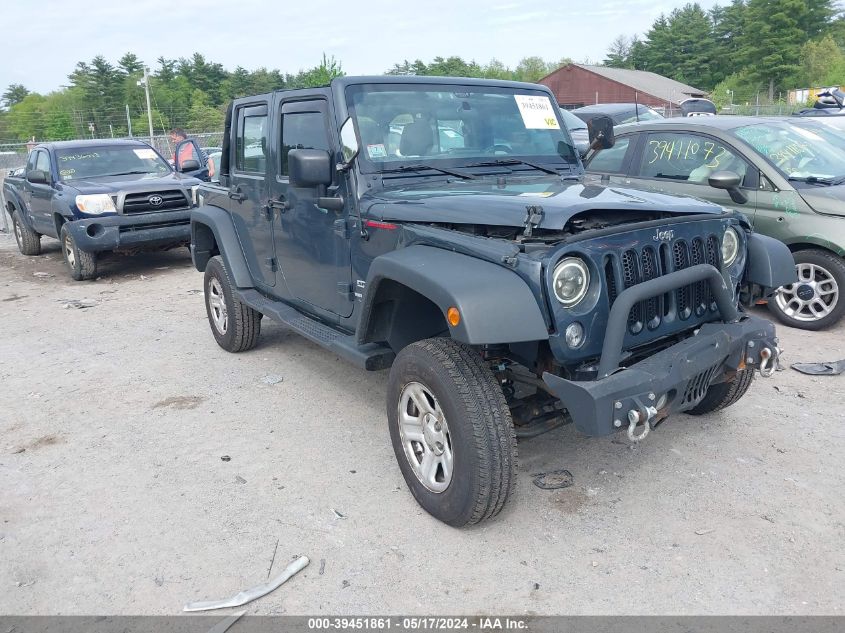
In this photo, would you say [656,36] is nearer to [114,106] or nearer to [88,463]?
[114,106]

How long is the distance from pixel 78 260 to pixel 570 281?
26.9ft

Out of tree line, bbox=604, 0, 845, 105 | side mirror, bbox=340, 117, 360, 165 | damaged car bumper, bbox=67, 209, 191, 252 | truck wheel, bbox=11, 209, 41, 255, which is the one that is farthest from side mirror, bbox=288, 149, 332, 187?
tree line, bbox=604, 0, 845, 105

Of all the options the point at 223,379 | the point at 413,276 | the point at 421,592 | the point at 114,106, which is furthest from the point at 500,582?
the point at 114,106

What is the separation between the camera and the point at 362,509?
3555mm

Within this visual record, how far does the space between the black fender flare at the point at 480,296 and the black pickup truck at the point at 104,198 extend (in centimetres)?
696

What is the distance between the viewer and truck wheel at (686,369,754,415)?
4.05 m

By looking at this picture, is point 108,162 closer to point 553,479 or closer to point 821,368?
point 553,479

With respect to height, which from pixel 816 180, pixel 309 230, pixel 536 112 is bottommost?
pixel 309 230

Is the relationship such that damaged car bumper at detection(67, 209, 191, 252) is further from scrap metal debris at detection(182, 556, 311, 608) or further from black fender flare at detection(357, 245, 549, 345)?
scrap metal debris at detection(182, 556, 311, 608)

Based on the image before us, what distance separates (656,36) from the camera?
7606cm

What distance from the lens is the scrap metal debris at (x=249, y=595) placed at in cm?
287

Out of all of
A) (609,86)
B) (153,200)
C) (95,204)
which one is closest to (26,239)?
(95,204)

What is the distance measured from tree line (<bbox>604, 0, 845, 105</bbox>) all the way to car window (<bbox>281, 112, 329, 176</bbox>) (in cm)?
5433

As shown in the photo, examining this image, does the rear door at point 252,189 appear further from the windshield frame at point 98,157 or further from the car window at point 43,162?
the car window at point 43,162
